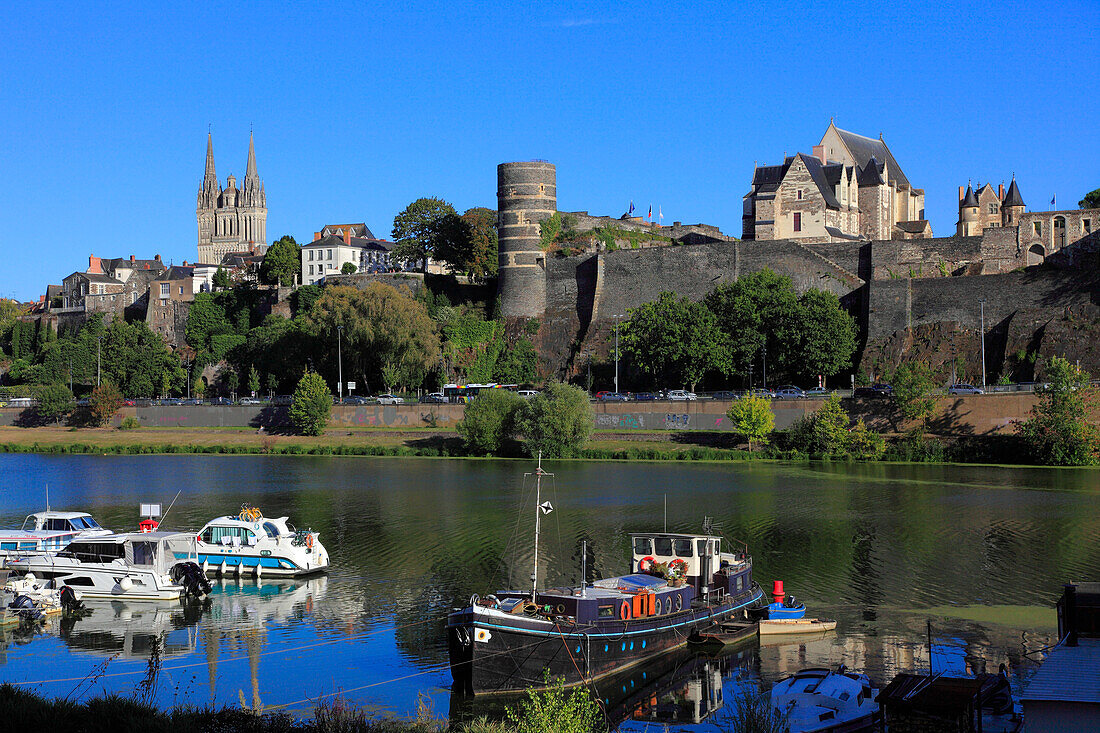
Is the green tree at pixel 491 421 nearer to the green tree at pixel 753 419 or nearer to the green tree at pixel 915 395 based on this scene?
the green tree at pixel 753 419

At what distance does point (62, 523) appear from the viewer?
3588cm

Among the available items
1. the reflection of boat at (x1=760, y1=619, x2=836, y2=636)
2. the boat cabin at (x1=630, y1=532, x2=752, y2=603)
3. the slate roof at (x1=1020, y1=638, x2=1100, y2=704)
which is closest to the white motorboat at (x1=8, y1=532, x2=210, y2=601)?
the boat cabin at (x1=630, y1=532, x2=752, y2=603)

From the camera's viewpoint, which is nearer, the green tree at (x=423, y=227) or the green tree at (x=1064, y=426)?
the green tree at (x=1064, y=426)

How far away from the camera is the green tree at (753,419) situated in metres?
63.5

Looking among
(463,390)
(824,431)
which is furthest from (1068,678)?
(463,390)

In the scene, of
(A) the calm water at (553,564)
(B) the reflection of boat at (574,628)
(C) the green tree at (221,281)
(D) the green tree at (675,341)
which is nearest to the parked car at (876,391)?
(A) the calm water at (553,564)

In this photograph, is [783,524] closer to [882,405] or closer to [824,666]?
[824,666]

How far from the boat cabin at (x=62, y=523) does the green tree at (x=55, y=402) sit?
51.3m

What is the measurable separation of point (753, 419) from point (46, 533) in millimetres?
Answer: 39402

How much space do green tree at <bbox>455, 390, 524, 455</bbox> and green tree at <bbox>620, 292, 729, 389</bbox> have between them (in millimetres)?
12089

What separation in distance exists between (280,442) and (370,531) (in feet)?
114

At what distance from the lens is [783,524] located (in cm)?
4166

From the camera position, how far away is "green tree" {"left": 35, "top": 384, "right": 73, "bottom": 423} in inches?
3292

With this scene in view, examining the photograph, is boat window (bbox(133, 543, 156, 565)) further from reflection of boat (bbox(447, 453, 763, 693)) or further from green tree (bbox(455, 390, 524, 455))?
green tree (bbox(455, 390, 524, 455))
